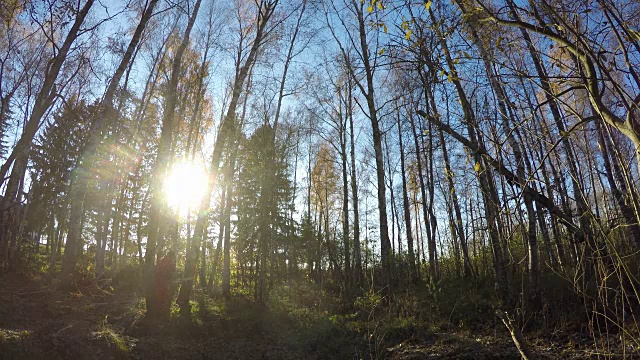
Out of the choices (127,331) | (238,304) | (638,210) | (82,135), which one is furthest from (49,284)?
(638,210)

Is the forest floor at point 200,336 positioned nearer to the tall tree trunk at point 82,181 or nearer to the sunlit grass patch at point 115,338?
the sunlit grass patch at point 115,338

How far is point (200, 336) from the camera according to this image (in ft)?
25.7

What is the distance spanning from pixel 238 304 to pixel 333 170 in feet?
41.4

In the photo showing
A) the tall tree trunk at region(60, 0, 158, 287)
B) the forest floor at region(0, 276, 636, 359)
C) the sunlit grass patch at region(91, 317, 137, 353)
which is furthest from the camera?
the tall tree trunk at region(60, 0, 158, 287)

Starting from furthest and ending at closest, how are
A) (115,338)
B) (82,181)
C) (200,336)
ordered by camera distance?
(82,181), (200,336), (115,338)

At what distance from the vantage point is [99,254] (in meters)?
13.7

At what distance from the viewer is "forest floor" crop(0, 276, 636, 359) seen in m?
5.30

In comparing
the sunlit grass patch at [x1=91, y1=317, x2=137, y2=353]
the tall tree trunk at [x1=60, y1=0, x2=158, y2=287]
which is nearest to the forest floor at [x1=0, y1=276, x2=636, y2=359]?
the sunlit grass patch at [x1=91, y1=317, x2=137, y2=353]

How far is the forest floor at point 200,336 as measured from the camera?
530cm

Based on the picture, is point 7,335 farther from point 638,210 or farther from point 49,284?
point 638,210

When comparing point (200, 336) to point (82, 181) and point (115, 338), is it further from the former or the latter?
point (82, 181)

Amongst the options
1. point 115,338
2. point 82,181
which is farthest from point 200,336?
point 82,181

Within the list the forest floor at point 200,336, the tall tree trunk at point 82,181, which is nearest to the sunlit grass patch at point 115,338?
the forest floor at point 200,336

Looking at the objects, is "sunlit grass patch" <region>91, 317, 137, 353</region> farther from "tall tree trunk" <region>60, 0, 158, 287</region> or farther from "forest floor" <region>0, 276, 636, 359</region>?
"tall tree trunk" <region>60, 0, 158, 287</region>
